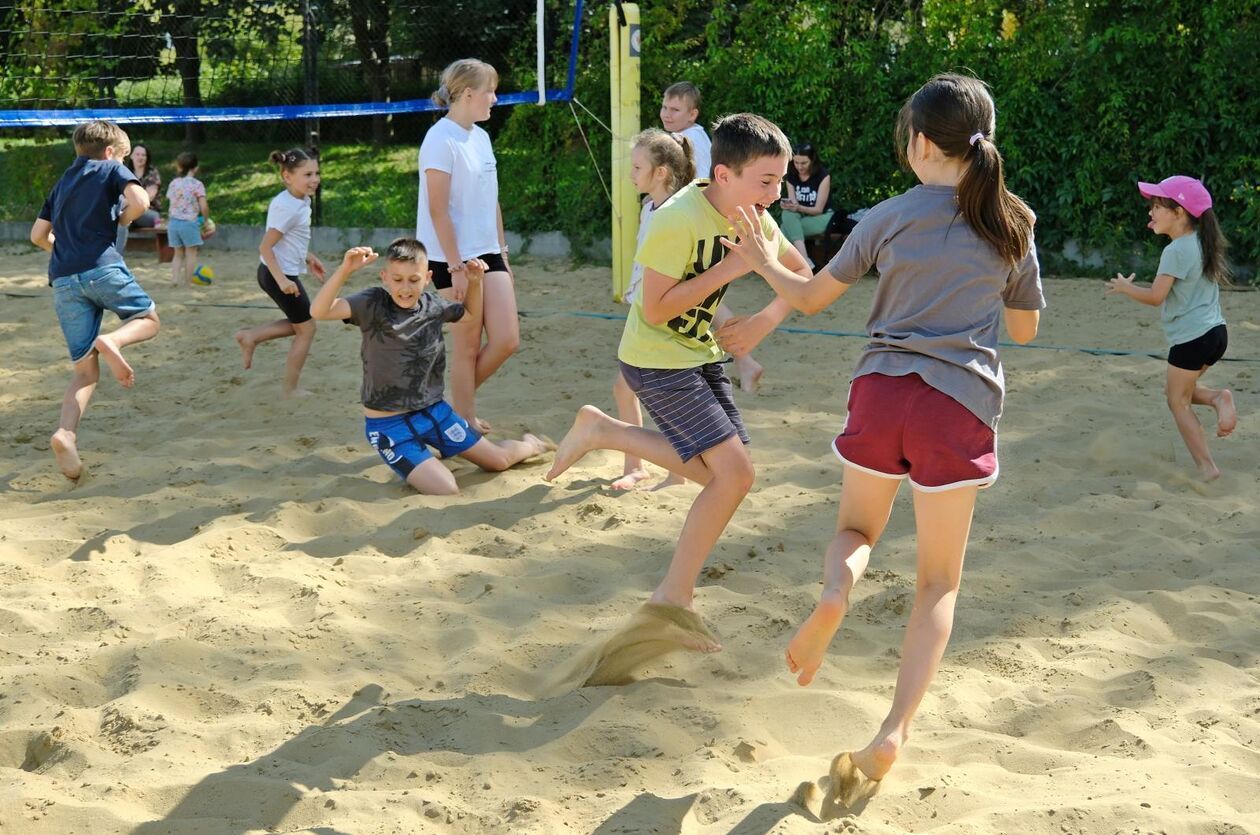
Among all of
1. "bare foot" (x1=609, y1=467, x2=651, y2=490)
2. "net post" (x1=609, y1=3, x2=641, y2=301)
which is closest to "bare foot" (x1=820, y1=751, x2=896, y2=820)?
"bare foot" (x1=609, y1=467, x2=651, y2=490)

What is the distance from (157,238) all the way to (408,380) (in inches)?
274

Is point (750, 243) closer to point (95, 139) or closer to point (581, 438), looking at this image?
point (581, 438)

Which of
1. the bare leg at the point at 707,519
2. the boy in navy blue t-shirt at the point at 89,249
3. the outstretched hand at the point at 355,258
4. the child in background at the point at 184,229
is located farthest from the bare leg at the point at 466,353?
the child in background at the point at 184,229

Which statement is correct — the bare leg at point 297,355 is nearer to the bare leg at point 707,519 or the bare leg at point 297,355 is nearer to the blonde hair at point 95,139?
the blonde hair at point 95,139

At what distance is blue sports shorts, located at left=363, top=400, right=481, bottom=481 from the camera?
5176mm

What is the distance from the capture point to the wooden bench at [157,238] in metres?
11.1

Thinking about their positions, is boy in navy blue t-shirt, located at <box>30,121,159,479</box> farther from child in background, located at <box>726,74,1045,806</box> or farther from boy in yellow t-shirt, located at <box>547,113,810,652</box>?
child in background, located at <box>726,74,1045,806</box>

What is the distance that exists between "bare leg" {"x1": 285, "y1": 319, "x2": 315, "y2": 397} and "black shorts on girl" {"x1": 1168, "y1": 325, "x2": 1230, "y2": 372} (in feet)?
13.3

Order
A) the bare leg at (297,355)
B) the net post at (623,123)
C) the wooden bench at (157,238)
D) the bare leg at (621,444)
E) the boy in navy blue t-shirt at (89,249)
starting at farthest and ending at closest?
the wooden bench at (157,238) → the net post at (623,123) → the bare leg at (297,355) → the boy in navy blue t-shirt at (89,249) → the bare leg at (621,444)

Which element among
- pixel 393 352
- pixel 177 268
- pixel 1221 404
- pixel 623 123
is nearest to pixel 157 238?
pixel 177 268

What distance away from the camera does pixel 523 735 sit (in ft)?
10.5

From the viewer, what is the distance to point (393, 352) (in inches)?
205

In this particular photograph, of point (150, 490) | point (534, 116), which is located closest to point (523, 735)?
point (150, 490)

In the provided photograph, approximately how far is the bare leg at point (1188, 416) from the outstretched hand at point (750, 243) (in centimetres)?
290
